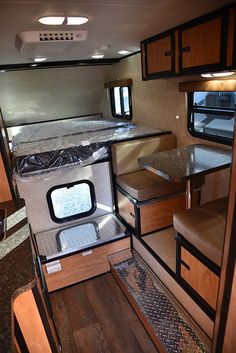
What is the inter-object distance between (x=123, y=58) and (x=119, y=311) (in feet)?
9.67

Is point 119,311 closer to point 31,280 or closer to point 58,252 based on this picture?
point 58,252

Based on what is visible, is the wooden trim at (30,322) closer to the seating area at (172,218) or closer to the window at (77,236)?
the seating area at (172,218)

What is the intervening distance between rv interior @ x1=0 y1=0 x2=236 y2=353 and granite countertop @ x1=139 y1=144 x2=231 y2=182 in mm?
15

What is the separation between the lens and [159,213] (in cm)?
228

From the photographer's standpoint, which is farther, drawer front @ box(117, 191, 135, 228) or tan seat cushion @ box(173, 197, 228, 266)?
drawer front @ box(117, 191, 135, 228)

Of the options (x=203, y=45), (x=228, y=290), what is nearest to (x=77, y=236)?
(x=228, y=290)

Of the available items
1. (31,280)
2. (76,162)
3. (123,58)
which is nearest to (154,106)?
(123,58)

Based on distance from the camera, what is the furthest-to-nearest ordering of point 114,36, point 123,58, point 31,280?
point 123,58 → point 114,36 → point 31,280

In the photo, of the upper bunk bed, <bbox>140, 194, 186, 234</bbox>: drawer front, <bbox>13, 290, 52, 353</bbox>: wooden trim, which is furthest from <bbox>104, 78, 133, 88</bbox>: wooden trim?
<bbox>13, 290, 52, 353</bbox>: wooden trim

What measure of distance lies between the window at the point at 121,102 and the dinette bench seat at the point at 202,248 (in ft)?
7.17

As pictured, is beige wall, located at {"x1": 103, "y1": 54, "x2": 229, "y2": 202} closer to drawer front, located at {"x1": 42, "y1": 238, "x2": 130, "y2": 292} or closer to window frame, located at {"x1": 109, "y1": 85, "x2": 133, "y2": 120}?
window frame, located at {"x1": 109, "y1": 85, "x2": 133, "y2": 120}

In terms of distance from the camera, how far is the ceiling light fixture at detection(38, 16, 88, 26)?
1335mm

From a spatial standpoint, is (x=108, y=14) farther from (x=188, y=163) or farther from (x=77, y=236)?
(x=77, y=236)

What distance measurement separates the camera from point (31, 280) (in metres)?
0.96
